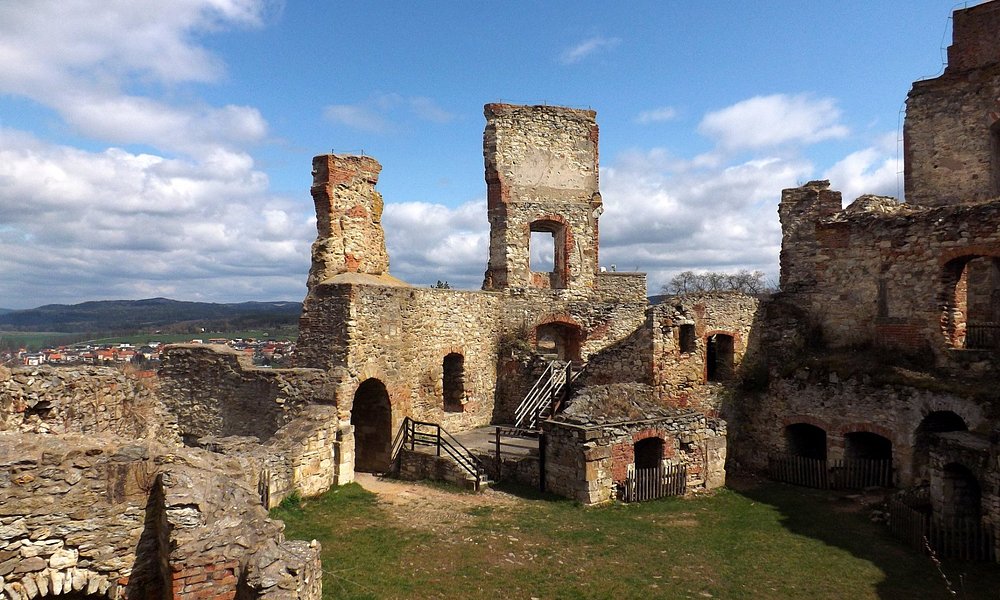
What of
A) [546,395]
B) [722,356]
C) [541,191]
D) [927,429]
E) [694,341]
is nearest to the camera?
[927,429]

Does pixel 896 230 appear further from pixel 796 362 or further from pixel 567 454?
pixel 567 454

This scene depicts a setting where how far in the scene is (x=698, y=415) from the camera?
577 inches

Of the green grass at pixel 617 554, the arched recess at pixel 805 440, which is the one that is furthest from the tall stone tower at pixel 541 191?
the green grass at pixel 617 554

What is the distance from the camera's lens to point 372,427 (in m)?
15.8

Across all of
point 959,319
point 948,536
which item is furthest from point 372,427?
point 959,319

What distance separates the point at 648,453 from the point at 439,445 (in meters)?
4.59

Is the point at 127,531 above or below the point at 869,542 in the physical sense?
above

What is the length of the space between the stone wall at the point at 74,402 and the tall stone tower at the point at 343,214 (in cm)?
594

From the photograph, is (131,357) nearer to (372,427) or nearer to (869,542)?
(372,427)

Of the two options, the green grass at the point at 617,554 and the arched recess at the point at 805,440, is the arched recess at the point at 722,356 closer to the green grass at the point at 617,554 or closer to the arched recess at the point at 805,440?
the arched recess at the point at 805,440

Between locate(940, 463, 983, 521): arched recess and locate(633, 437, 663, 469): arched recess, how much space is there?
5.02 metres

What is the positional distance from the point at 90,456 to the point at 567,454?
891 centimetres

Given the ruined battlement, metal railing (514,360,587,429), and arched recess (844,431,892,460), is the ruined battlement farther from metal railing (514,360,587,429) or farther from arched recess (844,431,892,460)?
metal railing (514,360,587,429)

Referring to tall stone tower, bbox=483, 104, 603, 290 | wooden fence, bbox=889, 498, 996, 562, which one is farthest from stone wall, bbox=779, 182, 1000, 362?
tall stone tower, bbox=483, 104, 603, 290
